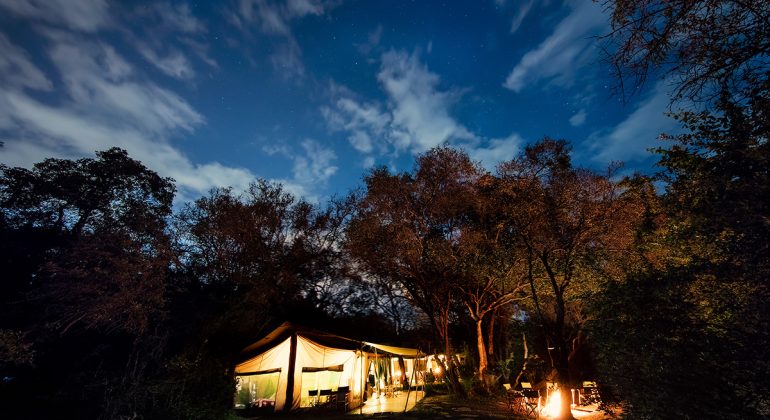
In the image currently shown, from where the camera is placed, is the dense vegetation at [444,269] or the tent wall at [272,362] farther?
the tent wall at [272,362]

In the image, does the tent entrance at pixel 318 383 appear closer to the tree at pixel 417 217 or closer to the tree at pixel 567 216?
the tree at pixel 417 217

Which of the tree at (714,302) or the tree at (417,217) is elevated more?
the tree at (417,217)

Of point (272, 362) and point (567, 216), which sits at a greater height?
point (567, 216)

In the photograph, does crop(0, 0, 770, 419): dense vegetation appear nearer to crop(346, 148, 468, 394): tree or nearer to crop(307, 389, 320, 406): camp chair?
crop(346, 148, 468, 394): tree

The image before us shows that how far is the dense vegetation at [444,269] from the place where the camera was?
365 centimetres

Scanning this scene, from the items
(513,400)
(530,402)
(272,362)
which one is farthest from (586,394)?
(272,362)

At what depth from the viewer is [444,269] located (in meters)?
15.6

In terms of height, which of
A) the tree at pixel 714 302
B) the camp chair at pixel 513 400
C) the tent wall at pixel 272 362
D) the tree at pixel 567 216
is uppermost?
the tree at pixel 567 216

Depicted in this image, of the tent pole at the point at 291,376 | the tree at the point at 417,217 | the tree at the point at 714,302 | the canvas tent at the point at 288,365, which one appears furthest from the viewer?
the tree at the point at 417,217

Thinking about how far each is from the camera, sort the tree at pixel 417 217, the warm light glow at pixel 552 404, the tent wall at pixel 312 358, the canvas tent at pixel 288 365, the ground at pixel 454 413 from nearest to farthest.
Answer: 1. the ground at pixel 454 413
2. the warm light glow at pixel 552 404
3. the canvas tent at pixel 288 365
4. the tent wall at pixel 312 358
5. the tree at pixel 417 217

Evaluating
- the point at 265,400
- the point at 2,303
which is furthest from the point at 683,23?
the point at 2,303

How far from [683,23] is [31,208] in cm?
2382

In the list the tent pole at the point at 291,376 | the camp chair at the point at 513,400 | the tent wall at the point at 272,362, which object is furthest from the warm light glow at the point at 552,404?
the tent wall at the point at 272,362

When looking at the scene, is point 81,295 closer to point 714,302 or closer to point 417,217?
point 417,217
